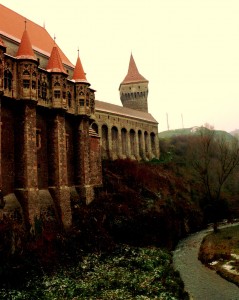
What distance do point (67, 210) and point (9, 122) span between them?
25.4ft

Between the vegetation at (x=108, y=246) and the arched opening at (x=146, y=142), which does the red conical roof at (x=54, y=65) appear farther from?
the arched opening at (x=146, y=142)

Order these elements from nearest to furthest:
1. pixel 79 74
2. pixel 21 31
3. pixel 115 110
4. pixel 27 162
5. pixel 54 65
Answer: pixel 27 162 < pixel 54 65 < pixel 21 31 < pixel 79 74 < pixel 115 110

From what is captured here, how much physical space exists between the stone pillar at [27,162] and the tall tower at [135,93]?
48.4 metres

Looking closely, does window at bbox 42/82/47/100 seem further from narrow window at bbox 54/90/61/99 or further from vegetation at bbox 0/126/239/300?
vegetation at bbox 0/126/239/300

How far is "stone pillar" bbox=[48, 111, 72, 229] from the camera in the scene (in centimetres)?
2298

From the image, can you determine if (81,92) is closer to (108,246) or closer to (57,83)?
(57,83)

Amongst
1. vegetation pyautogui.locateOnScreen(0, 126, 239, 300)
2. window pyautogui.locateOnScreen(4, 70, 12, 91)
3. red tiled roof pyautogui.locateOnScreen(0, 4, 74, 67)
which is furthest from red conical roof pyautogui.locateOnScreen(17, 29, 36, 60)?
vegetation pyautogui.locateOnScreen(0, 126, 239, 300)

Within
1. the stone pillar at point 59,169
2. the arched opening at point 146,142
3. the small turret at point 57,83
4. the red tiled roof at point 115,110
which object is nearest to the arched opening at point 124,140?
the red tiled roof at point 115,110

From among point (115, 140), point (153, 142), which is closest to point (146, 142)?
point (153, 142)

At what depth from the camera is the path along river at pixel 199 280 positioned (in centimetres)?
1595

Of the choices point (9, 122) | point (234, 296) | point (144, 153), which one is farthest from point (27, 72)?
point (144, 153)

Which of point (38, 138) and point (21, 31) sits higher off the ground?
point (21, 31)

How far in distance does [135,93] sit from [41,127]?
46.8m

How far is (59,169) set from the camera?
2327 cm
